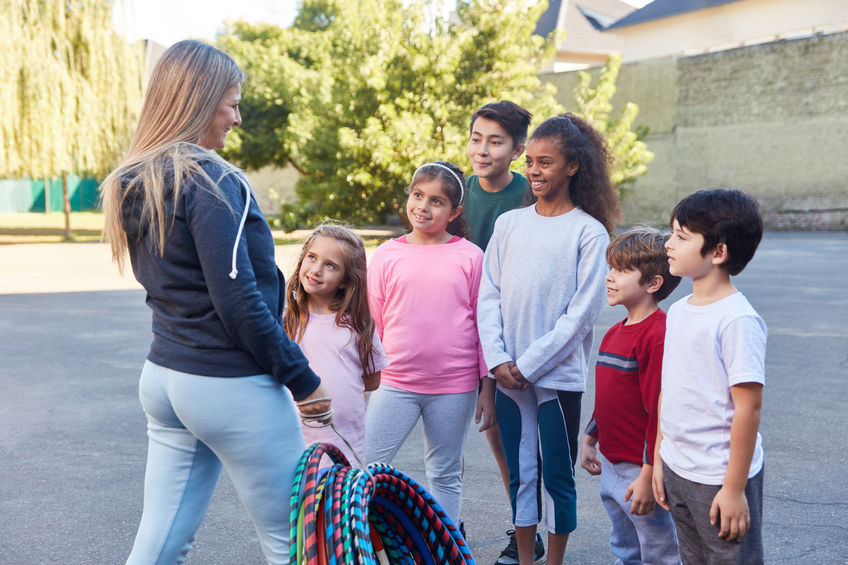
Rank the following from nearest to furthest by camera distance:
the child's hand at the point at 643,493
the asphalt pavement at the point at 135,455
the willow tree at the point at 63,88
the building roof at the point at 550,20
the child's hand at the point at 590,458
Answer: the child's hand at the point at 643,493 < the child's hand at the point at 590,458 < the asphalt pavement at the point at 135,455 < the willow tree at the point at 63,88 < the building roof at the point at 550,20

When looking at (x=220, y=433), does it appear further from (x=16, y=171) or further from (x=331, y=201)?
(x=16, y=171)

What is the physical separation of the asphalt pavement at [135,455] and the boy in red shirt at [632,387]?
0.59 m

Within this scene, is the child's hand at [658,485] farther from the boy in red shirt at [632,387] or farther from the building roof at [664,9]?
the building roof at [664,9]

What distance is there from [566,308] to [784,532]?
1.50m

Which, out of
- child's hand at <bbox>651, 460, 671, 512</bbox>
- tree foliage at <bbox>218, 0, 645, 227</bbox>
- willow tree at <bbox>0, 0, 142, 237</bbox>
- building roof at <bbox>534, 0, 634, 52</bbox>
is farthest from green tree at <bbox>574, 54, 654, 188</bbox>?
child's hand at <bbox>651, 460, 671, 512</bbox>

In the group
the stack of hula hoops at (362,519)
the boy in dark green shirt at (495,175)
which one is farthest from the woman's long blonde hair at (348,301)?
the stack of hula hoops at (362,519)

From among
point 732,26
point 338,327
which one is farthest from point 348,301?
point 732,26

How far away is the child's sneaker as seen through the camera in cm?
320

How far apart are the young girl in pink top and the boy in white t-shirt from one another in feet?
3.22

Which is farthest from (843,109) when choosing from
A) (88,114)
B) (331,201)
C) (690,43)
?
(88,114)

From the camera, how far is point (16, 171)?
20.2 m

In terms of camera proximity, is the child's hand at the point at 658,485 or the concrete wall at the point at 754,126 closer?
the child's hand at the point at 658,485

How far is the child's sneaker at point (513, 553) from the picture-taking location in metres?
3.20

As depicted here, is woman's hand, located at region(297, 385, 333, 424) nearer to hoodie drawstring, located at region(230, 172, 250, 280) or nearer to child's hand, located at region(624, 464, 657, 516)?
hoodie drawstring, located at region(230, 172, 250, 280)
